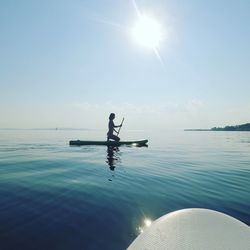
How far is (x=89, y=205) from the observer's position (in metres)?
6.80

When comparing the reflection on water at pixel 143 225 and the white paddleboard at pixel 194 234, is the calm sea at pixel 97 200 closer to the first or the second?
the reflection on water at pixel 143 225

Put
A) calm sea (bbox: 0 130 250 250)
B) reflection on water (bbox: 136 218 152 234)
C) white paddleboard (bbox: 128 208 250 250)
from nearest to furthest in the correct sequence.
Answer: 1. white paddleboard (bbox: 128 208 250 250)
2. calm sea (bbox: 0 130 250 250)
3. reflection on water (bbox: 136 218 152 234)

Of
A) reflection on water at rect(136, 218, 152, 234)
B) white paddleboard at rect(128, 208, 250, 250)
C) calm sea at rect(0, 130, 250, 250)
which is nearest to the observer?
white paddleboard at rect(128, 208, 250, 250)

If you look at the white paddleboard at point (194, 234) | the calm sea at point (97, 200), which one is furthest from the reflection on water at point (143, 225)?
the white paddleboard at point (194, 234)

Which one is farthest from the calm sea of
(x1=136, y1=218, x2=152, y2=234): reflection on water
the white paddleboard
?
the white paddleboard

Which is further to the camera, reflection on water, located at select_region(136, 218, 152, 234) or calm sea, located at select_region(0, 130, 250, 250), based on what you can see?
reflection on water, located at select_region(136, 218, 152, 234)

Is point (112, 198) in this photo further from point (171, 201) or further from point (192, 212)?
point (192, 212)

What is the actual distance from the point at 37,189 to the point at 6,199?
1265 millimetres

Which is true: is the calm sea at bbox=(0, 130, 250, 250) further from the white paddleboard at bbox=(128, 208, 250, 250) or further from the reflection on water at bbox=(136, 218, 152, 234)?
the white paddleboard at bbox=(128, 208, 250, 250)

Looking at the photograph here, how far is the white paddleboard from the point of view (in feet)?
12.0

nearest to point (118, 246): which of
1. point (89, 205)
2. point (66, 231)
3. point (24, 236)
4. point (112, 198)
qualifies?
point (66, 231)

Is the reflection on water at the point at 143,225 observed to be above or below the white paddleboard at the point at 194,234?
below

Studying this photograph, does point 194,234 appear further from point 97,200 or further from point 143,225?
point 97,200

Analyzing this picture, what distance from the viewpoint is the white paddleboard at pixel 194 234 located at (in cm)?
365
